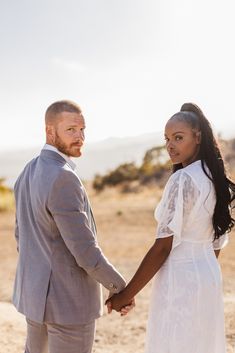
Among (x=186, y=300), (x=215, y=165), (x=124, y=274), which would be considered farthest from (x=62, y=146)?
(x=124, y=274)

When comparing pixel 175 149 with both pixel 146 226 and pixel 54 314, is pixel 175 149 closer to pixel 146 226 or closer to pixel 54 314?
pixel 54 314

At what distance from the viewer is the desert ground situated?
18.2 feet

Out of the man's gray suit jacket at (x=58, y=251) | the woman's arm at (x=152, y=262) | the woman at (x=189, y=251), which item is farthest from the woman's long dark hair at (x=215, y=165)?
the man's gray suit jacket at (x=58, y=251)

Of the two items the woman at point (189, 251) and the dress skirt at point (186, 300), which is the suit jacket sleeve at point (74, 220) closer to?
the woman at point (189, 251)

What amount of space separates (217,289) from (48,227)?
39.8 inches

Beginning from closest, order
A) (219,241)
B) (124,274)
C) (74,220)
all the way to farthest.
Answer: (74,220), (219,241), (124,274)

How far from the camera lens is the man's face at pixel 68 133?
115 inches

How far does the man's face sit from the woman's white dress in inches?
22.5

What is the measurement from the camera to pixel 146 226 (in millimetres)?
15398

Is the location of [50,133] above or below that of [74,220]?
above

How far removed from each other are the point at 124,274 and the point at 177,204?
6.45 m

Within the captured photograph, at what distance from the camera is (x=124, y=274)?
9.02m

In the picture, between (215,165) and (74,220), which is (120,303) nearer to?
(74,220)

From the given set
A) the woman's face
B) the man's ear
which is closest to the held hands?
the woman's face
